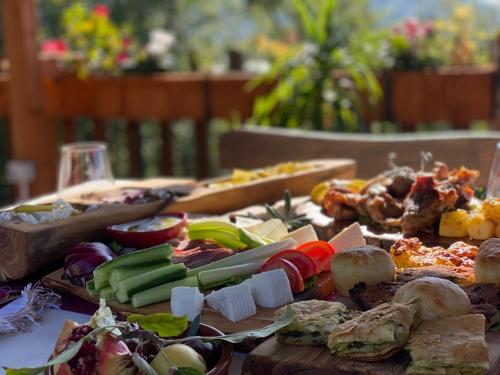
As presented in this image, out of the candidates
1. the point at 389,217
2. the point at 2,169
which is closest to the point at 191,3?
the point at 2,169

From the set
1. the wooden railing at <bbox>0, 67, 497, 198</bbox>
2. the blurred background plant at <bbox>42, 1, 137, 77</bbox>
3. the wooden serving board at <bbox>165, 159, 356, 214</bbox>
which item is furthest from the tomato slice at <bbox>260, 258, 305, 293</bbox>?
the blurred background plant at <bbox>42, 1, 137, 77</bbox>

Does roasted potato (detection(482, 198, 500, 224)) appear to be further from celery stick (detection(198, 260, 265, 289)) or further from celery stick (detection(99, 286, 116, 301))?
celery stick (detection(99, 286, 116, 301))

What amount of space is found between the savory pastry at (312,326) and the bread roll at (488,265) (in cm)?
30

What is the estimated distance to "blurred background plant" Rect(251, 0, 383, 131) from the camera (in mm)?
4707

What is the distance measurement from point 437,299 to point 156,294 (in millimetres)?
559

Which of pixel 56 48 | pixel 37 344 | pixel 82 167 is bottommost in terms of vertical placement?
pixel 37 344

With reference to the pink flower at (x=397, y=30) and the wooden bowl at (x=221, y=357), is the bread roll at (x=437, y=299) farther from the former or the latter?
the pink flower at (x=397, y=30)

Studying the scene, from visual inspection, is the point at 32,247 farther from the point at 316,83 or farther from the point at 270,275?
the point at 316,83

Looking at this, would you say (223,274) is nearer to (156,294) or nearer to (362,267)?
(156,294)

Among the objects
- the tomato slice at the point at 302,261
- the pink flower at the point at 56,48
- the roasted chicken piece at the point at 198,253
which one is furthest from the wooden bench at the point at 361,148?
the pink flower at the point at 56,48

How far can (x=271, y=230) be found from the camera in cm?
195

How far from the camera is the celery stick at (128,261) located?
5.44 feet

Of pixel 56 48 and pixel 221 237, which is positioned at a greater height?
pixel 56 48

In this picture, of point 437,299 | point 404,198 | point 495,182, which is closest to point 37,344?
point 437,299
